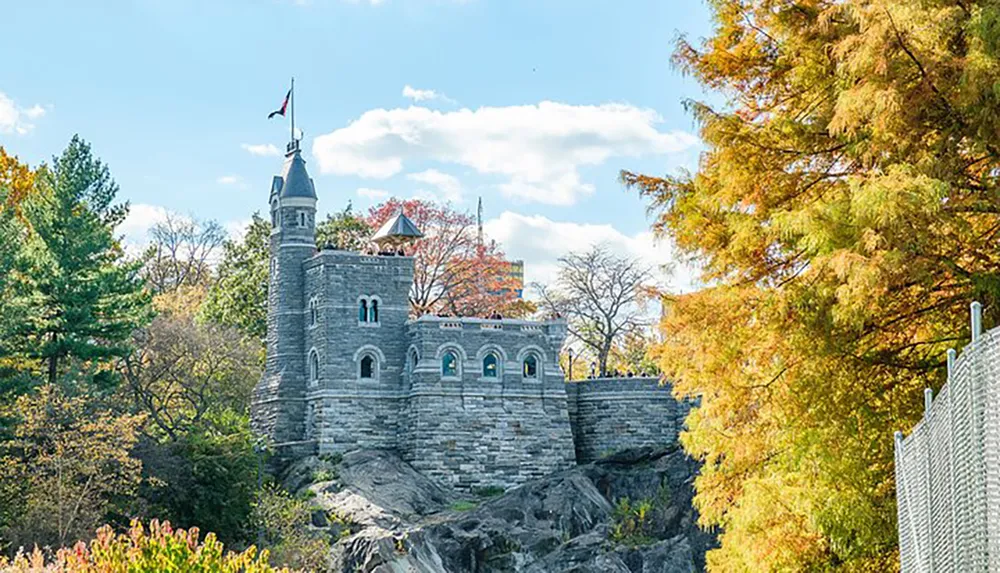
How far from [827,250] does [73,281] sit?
26.1 m

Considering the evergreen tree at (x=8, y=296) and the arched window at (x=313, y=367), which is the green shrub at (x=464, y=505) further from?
the evergreen tree at (x=8, y=296)

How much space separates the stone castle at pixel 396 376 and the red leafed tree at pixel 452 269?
31.7 ft

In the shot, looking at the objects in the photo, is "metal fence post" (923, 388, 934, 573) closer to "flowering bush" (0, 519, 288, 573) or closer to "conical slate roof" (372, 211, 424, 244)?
Answer: "flowering bush" (0, 519, 288, 573)

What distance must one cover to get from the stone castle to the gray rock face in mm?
988

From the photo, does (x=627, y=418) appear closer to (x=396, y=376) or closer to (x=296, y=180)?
(x=396, y=376)

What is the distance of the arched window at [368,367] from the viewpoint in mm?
40344

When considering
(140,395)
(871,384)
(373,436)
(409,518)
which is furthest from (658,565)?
(871,384)

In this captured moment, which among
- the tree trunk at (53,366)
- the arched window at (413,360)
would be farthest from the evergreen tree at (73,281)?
the arched window at (413,360)

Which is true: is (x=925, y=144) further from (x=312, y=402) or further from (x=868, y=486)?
(x=312, y=402)

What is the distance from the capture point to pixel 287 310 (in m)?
41.2

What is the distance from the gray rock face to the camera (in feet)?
113

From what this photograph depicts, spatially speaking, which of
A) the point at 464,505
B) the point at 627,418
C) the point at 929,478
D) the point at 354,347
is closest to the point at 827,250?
the point at 929,478

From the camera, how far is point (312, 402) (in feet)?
132

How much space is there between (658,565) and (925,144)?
76.0 ft
